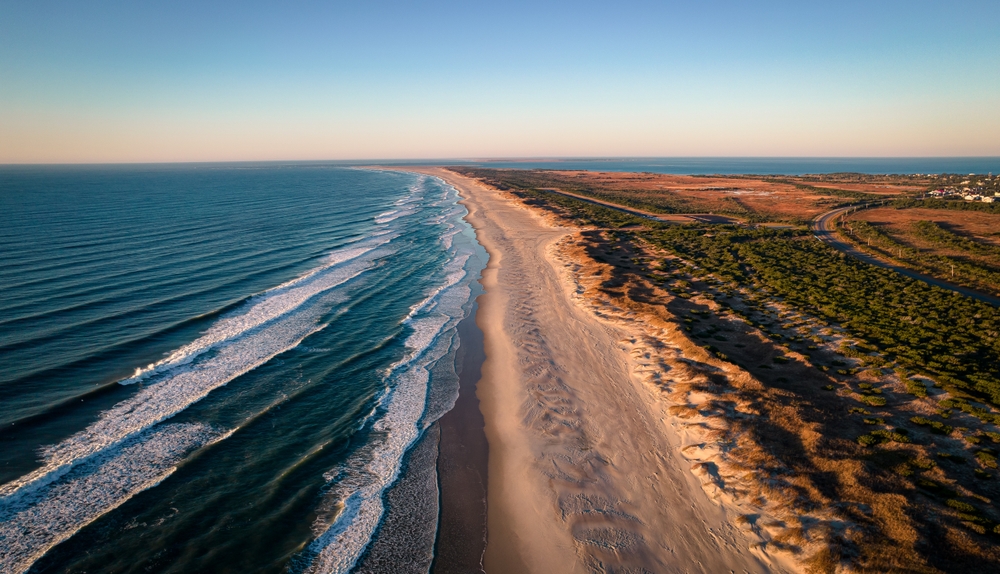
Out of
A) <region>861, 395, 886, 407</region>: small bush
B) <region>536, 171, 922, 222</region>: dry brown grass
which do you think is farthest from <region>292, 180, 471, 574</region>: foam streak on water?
<region>536, 171, 922, 222</region>: dry brown grass

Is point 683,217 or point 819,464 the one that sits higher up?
point 683,217

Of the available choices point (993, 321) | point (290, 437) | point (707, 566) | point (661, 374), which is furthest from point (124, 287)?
point (993, 321)

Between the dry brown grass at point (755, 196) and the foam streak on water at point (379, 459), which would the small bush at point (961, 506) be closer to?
the foam streak on water at point (379, 459)

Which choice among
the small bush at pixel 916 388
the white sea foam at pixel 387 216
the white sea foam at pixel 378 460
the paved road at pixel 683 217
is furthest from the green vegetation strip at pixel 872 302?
the white sea foam at pixel 387 216

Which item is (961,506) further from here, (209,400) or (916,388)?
(209,400)

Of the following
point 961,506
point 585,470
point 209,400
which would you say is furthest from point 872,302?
point 209,400
